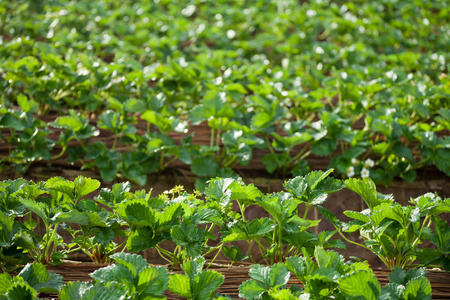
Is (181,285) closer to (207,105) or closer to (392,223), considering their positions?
(392,223)

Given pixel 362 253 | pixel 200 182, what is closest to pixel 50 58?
pixel 200 182

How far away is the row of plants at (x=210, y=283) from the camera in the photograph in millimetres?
748

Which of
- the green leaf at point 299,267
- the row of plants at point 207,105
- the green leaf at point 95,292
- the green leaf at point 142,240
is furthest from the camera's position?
the row of plants at point 207,105

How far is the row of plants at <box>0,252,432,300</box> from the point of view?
2.45 feet

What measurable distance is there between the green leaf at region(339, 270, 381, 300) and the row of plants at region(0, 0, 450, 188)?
80 cm

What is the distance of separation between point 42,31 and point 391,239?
2252 mm

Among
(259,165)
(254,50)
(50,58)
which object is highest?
(50,58)

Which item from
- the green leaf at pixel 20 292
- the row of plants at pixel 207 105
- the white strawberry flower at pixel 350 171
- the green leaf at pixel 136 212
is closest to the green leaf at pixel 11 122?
the row of plants at pixel 207 105

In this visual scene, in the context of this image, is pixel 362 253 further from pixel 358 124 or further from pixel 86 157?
pixel 86 157

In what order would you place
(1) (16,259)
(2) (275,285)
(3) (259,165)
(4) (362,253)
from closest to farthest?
1. (2) (275,285)
2. (1) (16,259)
3. (4) (362,253)
4. (3) (259,165)

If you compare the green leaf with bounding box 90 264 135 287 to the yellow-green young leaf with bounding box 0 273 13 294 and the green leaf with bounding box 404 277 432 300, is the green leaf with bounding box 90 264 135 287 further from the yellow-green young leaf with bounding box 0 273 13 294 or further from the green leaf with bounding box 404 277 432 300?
the green leaf with bounding box 404 277 432 300

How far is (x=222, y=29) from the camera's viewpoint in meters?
3.01

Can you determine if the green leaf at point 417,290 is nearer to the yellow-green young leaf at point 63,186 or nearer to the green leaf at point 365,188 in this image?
the green leaf at point 365,188

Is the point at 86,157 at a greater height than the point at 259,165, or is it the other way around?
the point at 86,157
